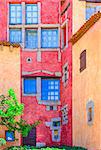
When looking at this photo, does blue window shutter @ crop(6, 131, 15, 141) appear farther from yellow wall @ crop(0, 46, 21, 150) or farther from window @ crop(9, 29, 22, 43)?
window @ crop(9, 29, 22, 43)

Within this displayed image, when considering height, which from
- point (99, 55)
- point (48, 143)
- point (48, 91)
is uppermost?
Result: point (99, 55)

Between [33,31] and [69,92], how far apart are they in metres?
5.06

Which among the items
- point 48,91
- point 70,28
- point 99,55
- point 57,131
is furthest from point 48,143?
point 99,55

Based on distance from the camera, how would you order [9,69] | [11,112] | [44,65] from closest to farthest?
[11,112], [9,69], [44,65]

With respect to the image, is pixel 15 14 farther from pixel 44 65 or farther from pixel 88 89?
pixel 88 89

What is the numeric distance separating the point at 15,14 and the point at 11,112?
7.87 metres

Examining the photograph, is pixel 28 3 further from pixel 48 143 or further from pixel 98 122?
pixel 98 122

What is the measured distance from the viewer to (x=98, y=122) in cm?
2445

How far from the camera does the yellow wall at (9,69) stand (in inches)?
1145

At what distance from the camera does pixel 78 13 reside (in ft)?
98.4

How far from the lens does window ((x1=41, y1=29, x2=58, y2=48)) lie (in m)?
32.7

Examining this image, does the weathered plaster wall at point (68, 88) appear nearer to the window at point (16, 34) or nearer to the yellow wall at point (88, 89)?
the yellow wall at point (88, 89)

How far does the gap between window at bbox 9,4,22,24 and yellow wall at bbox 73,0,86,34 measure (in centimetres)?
435

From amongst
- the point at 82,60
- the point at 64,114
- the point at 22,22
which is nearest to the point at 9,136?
the point at 64,114
